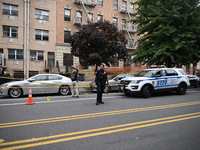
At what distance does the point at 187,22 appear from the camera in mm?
14984

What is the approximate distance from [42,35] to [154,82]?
18693mm

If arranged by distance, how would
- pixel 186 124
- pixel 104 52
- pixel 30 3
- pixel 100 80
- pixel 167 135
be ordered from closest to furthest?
pixel 167 135
pixel 186 124
pixel 100 80
pixel 104 52
pixel 30 3

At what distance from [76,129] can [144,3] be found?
15352 millimetres

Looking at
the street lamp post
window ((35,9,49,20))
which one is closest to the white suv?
the street lamp post

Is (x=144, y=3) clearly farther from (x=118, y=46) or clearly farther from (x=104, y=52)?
(x=104, y=52)

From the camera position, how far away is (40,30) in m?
23.5

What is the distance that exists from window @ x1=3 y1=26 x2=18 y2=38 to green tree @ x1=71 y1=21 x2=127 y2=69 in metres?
11.4

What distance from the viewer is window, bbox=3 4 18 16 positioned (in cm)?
2156

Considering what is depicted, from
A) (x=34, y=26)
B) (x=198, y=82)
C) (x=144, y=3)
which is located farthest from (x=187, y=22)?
(x=34, y=26)

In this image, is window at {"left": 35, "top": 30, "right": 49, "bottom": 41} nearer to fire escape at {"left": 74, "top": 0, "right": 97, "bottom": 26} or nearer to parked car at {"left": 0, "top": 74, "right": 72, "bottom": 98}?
fire escape at {"left": 74, "top": 0, "right": 97, "bottom": 26}

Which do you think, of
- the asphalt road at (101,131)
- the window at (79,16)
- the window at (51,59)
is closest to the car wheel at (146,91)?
the asphalt road at (101,131)

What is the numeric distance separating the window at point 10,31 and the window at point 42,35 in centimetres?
261

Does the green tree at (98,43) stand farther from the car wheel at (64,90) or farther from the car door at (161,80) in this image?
the car door at (161,80)

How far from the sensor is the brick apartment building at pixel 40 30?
2164 centimetres
